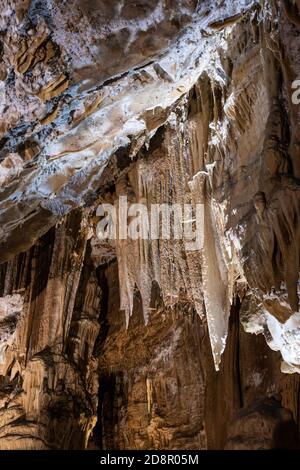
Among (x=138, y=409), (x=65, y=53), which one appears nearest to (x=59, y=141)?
(x=65, y=53)

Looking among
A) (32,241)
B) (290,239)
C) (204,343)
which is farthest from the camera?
(204,343)

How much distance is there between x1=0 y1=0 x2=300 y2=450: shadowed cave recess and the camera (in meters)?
2.78

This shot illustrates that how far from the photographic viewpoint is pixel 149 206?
4648mm

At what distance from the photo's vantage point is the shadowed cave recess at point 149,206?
2783mm

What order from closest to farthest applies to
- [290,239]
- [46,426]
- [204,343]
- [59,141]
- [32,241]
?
[290,239] → [59,141] → [46,426] → [32,241] → [204,343]

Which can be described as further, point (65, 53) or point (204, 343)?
point (204, 343)

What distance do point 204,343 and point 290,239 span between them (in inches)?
123

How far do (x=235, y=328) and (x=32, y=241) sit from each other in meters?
2.04

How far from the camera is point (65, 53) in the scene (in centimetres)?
294

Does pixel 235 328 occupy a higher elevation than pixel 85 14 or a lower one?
lower
